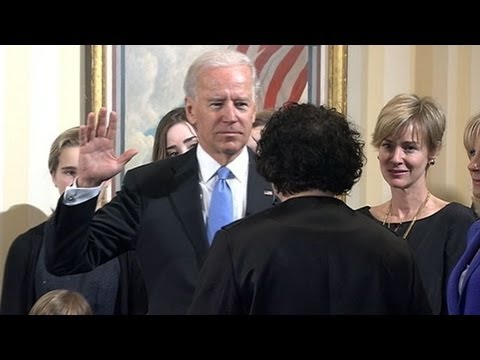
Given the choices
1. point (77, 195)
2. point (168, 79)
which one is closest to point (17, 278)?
point (77, 195)

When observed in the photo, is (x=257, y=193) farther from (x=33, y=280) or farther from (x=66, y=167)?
(x=33, y=280)

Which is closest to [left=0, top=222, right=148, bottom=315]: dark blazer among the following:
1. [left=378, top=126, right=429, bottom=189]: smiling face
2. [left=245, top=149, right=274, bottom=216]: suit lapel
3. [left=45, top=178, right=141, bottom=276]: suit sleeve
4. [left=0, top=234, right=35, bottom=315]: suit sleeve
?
[left=0, top=234, right=35, bottom=315]: suit sleeve

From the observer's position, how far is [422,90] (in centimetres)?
301

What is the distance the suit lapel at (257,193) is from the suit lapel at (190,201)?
0.45 ft

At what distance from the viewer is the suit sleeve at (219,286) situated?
6.28 feet

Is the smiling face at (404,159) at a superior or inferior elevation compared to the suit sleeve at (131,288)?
superior

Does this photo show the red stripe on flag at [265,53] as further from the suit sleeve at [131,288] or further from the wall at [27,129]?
the suit sleeve at [131,288]

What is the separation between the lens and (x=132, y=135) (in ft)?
9.43

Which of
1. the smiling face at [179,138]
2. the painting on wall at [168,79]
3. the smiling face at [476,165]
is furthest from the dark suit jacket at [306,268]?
the painting on wall at [168,79]

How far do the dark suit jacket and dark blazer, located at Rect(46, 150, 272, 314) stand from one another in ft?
2.16

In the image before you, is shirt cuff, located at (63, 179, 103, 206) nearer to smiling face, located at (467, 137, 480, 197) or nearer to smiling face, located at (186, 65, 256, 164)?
smiling face, located at (186, 65, 256, 164)

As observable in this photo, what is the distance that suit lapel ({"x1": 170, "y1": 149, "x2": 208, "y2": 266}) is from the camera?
2658mm

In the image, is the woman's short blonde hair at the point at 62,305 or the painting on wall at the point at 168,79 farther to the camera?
the painting on wall at the point at 168,79
